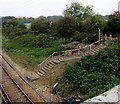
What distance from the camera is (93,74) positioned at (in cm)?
984

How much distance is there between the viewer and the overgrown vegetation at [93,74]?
28.9 feet

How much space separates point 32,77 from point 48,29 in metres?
15.2

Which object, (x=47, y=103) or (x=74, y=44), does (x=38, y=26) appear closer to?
(x=74, y=44)

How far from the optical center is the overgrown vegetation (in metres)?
8.80

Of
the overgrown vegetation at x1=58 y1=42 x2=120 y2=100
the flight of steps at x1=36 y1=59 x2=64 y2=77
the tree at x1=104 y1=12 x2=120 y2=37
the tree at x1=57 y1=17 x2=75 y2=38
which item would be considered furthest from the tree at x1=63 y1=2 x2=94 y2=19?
the overgrown vegetation at x1=58 y1=42 x2=120 y2=100

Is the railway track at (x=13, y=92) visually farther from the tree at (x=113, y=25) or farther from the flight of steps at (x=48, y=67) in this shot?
the tree at (x=113, y=25)

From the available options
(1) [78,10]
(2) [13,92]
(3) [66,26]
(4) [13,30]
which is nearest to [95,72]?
(2) [13,92]

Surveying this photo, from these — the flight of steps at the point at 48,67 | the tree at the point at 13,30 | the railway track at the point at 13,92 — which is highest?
the tree at the point at 13,30

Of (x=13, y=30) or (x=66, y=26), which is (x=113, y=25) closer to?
(x=66, y=26)

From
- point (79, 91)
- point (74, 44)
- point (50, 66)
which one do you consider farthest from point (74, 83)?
point (74, 44)

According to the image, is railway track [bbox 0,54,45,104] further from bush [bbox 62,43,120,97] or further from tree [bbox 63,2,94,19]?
tree [bbox 63,2,94,19]

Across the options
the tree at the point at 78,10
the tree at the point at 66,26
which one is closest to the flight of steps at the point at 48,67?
the tree at the point at 66,26

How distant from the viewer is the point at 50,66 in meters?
12.9

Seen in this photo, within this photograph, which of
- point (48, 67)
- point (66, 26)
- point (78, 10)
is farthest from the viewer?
point (78, 10)
